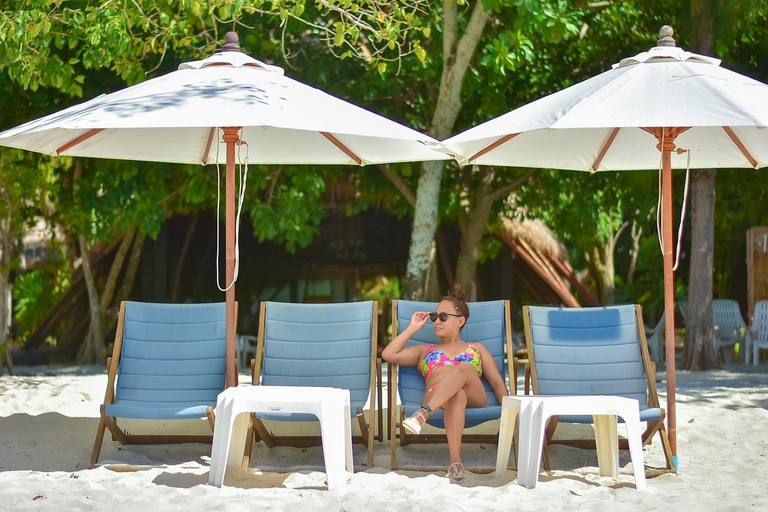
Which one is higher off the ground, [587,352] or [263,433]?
[587,352]

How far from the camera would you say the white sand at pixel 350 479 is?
3.87 meters

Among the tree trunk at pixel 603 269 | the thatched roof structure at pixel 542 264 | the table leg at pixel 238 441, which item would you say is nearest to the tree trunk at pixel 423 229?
the thatched roof structure at pixel 542 264

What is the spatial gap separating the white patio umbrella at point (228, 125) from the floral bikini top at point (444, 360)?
105cm

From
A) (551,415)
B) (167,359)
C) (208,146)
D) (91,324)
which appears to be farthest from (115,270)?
(551,415)

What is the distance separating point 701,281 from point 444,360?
5.35 meters

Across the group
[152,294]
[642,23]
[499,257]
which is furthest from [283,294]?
[642,23]

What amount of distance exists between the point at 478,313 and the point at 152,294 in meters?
7.76

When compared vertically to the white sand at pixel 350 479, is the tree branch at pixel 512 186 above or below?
above

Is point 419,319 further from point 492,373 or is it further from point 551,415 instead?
point 551,415

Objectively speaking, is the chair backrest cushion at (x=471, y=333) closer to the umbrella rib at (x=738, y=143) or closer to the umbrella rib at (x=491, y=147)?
the umbrella rib at (x=491, y=147)

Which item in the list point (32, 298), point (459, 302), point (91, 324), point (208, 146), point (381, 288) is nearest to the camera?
point (459, 302)

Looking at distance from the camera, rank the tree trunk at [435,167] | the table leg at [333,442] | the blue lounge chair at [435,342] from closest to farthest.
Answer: the table leg at [333,442] < the blue lounge chair at [435,342] < the tree trunk at [435,167]

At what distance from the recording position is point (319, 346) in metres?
5.30

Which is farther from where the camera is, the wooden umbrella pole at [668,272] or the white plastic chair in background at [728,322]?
the white plastic chair in background at [728,322]
